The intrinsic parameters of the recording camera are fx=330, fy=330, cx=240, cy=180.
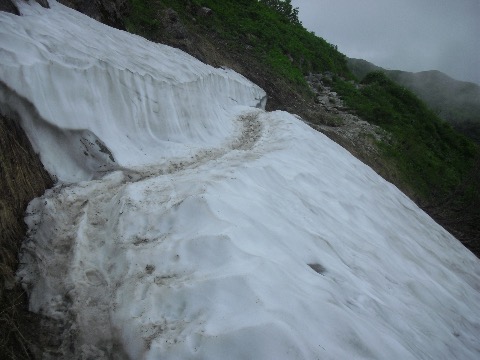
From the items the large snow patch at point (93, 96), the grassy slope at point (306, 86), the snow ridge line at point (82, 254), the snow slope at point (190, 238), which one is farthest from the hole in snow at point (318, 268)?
the grassy slope at point (306, 86)

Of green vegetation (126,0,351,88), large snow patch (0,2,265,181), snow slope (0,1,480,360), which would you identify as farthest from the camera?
green vegetation (126,0,351,88)

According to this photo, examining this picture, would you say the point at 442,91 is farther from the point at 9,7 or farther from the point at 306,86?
the point at 9,7

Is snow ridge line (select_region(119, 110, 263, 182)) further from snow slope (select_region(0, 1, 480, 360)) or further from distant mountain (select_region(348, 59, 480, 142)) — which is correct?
distant mountain (select_region(348, 59, 480, 142))

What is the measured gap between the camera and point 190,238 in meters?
3.60

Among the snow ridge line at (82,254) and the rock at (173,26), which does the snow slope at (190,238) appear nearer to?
the snow ridge line at (82,254)

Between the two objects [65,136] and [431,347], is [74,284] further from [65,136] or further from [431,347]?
[431,347]

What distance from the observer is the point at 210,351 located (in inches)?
102

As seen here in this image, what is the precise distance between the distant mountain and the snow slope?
201ft

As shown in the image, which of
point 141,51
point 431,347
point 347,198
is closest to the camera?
point 431,347

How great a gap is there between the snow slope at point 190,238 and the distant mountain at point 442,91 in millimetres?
61372

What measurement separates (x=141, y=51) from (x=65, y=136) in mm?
3876

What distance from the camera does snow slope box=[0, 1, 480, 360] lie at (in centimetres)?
287

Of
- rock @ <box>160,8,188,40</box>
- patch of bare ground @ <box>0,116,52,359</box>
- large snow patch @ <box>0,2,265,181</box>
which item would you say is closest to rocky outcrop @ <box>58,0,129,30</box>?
large snow patch @ <box>0,2,265,181</box>

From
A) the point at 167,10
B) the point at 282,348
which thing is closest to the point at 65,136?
the point at 282,348
